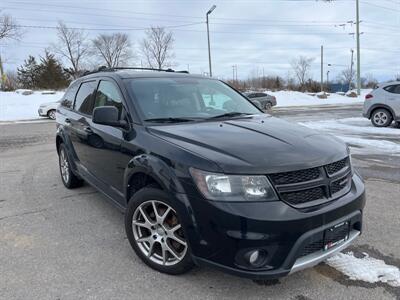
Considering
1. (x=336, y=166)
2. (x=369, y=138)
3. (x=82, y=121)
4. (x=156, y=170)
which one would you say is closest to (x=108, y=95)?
(x=82, y=121)

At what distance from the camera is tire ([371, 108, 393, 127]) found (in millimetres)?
13445

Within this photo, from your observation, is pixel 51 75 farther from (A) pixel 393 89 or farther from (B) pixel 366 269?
(B) pixel 366 269

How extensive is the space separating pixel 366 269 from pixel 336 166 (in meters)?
1.02

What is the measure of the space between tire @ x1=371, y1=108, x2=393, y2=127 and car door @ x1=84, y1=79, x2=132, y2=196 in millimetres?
11822

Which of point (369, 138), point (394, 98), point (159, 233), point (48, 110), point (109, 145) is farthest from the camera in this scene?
point (48, 110)

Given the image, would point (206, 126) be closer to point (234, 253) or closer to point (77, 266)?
point (234, 253)

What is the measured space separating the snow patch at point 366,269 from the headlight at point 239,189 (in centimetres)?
123

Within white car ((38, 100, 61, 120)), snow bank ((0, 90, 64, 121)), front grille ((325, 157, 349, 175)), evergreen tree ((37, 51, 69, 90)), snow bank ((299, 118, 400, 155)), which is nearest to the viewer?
front grille ((325, 157, 349, 175))

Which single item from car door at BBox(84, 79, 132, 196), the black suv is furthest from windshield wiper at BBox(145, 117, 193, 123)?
car door at BBox(84, 79, 132, 196)

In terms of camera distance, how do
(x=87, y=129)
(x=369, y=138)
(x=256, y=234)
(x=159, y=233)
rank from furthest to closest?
(x=369, y=138) < (x=87, y=129) < (x=159, y=233) < (x=256, y=234)

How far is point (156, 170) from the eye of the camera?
3.12m

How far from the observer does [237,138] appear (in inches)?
125

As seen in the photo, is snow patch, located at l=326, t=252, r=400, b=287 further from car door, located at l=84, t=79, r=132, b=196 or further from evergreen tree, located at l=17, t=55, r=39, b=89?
evergreen tree, located at l=17, t=55, r=39, b=89

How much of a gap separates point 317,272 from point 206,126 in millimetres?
1650
